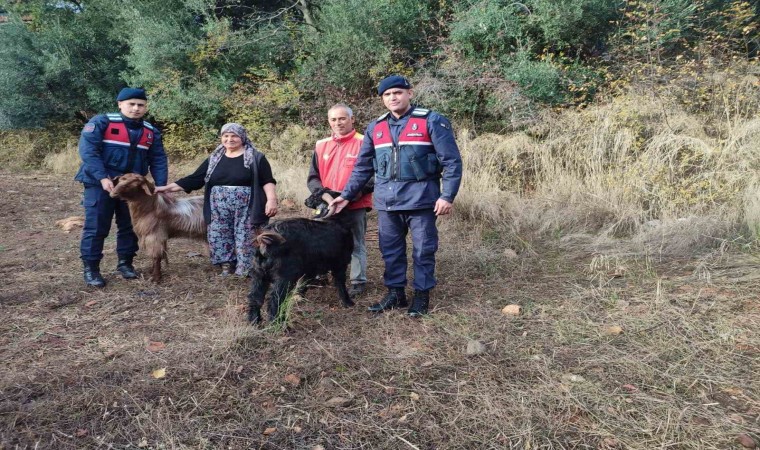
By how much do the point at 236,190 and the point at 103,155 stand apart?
4.23 feet

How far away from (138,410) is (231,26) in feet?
42.0

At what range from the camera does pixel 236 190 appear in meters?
4.96

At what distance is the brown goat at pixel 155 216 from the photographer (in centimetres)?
484

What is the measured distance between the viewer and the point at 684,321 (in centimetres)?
377

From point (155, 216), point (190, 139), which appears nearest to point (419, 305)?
point (155, 216)

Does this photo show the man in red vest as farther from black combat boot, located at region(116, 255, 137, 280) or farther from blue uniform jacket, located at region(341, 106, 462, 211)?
black combat boot, located at region(116, 255, 137, 280)

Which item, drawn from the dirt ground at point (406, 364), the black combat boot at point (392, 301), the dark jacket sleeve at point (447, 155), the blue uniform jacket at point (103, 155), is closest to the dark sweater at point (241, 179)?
the blue uniform jacket at point (103, 155)

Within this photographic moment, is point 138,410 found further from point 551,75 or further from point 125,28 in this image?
point 125,28

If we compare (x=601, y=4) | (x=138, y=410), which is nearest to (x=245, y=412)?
(x=138, y=410)

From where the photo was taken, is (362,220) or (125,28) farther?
(125,28)

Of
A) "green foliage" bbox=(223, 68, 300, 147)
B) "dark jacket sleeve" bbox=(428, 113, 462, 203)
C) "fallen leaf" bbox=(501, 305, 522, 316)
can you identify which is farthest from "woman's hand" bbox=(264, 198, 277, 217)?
"green foliage" bbox=(223, 68, 300, 147)

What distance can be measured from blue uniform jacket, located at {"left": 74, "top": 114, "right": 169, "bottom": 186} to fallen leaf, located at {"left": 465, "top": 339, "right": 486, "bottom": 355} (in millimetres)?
3568

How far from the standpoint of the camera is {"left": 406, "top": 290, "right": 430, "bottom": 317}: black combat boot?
417 cm

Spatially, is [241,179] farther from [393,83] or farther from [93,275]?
[393,83]
